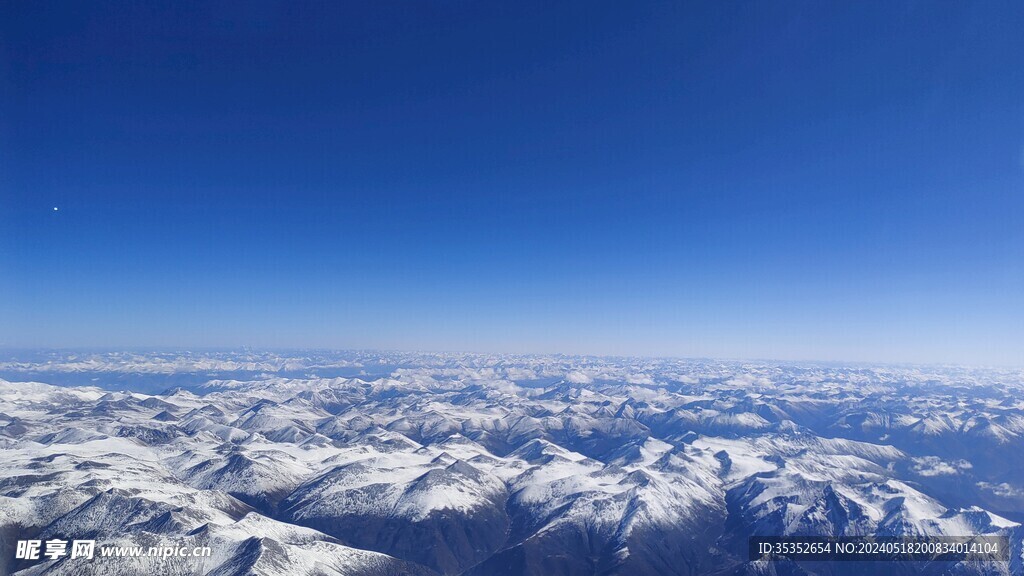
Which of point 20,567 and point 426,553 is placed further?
point 426,553

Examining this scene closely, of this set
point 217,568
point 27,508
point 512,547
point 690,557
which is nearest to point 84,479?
point 27,508

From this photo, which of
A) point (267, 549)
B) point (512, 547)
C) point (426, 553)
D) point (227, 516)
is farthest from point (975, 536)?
point (227, 516)

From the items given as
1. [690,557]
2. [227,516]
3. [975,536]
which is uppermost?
[227,516]

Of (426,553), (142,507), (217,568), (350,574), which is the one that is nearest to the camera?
(217,568)

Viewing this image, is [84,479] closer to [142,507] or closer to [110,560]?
[142,507]

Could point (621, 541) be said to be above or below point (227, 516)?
below

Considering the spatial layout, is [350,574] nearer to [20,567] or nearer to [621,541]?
[20,567]

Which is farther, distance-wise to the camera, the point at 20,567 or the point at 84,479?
the point at 84,479

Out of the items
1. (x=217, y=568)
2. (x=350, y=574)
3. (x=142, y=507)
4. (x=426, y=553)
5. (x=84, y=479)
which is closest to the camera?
(x=217, y=568)

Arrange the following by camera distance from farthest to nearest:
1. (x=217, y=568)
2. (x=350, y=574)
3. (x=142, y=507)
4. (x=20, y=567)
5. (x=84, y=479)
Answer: (x=84, y=479)
(x=142, y=507)
(x=350, y=574)
(x=217, y=568)
(x=20, y=567)
